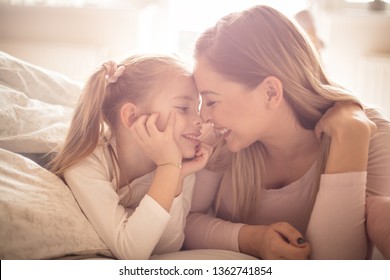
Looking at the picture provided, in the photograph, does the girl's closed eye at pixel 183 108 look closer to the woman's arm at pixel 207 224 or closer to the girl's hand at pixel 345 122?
the woman's arm at pixel 207 224

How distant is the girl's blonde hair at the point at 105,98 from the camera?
0.82m

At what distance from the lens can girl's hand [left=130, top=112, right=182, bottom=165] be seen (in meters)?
0.80

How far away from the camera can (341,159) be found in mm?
729

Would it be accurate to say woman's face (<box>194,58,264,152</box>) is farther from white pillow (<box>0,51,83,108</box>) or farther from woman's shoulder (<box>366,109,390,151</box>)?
white pillow (<box>0,51,83,108</box>)

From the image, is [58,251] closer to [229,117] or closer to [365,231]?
[229,117]

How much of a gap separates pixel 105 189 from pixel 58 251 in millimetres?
140

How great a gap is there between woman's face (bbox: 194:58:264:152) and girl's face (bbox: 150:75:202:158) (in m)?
0.03

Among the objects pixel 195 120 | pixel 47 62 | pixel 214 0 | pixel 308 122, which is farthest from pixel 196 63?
pixel 47 62

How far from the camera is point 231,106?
2.64ft

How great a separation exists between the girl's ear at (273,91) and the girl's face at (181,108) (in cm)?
15

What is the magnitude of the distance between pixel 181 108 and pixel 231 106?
4.4 inches

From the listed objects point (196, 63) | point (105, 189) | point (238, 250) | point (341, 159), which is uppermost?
point (196, 63)

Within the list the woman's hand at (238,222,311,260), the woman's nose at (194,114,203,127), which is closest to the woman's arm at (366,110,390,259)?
the woman's hand at (238,222,311,260)
